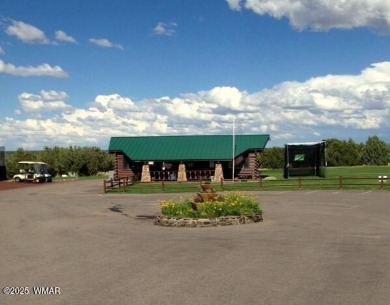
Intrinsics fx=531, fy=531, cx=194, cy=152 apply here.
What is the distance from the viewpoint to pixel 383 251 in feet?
41.4

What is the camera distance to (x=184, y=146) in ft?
170

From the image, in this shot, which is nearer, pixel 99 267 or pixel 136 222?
pixel 99 267

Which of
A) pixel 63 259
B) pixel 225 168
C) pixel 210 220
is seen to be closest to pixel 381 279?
pixel 63 259

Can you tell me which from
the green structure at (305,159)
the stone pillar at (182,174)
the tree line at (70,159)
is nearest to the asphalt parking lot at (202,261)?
the green structure at (305,159)

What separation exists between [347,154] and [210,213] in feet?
282

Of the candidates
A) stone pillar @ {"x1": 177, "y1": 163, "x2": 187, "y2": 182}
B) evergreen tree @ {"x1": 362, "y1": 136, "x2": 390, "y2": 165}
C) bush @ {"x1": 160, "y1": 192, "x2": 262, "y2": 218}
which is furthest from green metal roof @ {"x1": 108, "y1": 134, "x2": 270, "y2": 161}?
evergreen tree @ {"x1": 362, "y1": 136, "x2": 390, "y2": 165}

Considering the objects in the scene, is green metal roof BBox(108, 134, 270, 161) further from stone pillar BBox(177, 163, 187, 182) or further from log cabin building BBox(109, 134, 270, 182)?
stone pillar BBox(177, 163, 187, 182)

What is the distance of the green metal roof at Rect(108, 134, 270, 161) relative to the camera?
49.8 m

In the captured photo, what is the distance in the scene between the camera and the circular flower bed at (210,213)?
18.3 metres

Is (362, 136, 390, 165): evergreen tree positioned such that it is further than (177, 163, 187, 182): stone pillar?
Yes

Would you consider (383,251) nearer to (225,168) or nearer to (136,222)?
(136,222)

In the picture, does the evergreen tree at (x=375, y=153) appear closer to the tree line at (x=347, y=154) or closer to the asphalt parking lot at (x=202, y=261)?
the tree line at (x=347, y=154)

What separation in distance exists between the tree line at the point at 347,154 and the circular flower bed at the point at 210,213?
61.4 metres

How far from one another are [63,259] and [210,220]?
22.7ft
